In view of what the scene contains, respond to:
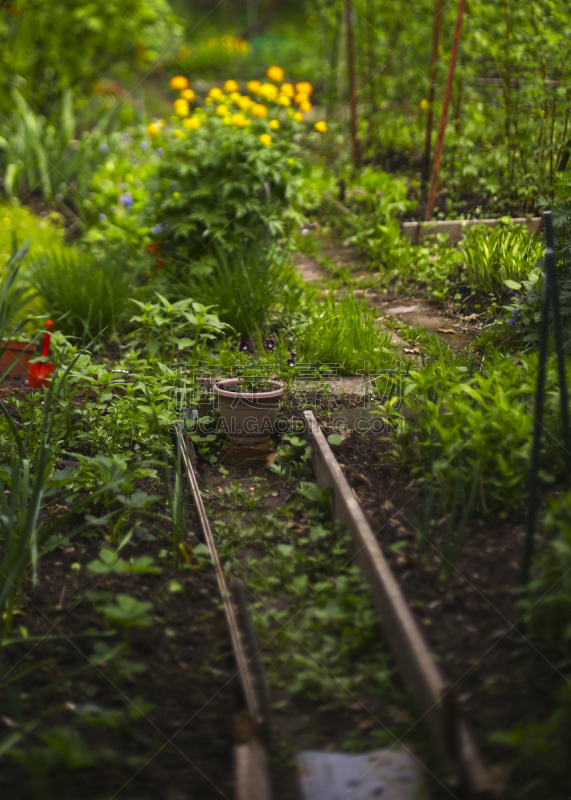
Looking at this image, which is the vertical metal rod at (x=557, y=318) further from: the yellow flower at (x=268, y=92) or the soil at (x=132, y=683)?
the yellow flower at (x=268, y=92)

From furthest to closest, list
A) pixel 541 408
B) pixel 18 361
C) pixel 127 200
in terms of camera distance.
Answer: pixel 127 200 → pixel 18 361 → pixel 541 408

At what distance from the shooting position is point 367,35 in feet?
21.7

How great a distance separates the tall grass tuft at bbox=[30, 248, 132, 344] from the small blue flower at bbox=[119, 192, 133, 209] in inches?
41.4

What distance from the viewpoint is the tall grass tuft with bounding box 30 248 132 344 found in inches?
145

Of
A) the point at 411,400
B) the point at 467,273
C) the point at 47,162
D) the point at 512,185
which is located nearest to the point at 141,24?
the point at 47,162

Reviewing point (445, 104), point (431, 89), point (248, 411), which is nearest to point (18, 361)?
point (248, 411)

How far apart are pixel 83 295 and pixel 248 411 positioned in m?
1.56

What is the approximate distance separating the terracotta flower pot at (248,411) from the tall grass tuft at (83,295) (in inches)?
47.9

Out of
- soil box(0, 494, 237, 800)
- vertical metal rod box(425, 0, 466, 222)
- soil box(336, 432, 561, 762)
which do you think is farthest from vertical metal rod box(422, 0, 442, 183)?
soil box(0, 494, 237, 800)

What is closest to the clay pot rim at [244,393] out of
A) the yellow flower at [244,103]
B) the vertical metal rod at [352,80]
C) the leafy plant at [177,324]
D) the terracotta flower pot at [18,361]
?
the leafy plant at [177,324]

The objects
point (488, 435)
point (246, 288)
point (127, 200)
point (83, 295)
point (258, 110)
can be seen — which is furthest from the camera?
point (127, 200)

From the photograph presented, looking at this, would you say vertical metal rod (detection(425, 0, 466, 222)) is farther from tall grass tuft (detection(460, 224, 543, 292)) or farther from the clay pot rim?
the clay pot rim

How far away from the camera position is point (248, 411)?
2.70 m

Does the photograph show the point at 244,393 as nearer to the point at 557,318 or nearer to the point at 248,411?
the point at 248,411
